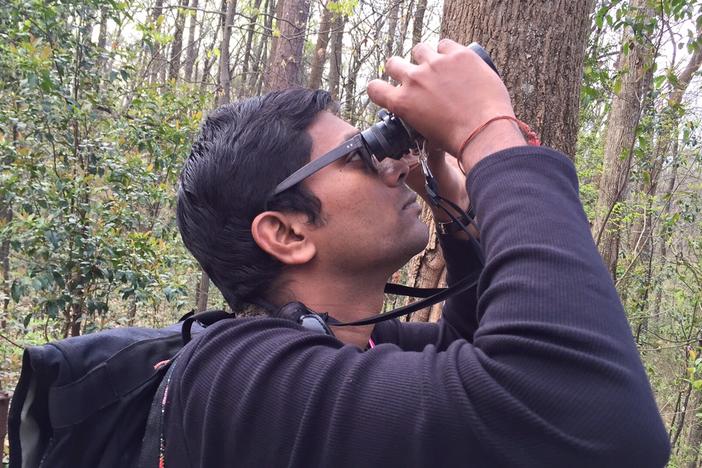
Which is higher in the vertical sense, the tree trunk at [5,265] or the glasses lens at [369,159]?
the glasses lens at [369,159]

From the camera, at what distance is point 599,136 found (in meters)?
11.9

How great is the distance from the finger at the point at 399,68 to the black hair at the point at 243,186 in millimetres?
268

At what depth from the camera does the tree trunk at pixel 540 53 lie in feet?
6.79

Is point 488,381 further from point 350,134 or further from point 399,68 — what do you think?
point 350,134

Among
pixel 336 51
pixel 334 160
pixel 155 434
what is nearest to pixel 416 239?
pixel 334 160

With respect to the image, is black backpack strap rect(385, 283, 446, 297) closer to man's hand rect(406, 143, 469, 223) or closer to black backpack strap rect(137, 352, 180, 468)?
man's hand rect(406, 143, 469, 223)

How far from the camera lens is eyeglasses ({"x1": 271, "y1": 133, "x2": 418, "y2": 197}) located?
4.45 ft

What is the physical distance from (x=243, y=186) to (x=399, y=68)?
0.42 meters

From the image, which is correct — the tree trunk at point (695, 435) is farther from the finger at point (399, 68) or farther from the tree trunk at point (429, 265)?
the finger at point (399, 68)

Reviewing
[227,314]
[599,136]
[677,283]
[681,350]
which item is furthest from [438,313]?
[599,136]

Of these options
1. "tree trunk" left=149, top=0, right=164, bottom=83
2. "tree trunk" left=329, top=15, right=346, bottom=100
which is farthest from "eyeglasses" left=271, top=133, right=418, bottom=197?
"tree trunk" left=329, top=15, right=346, bottom=100

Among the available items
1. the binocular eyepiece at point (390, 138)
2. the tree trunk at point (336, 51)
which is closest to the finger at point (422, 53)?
the binocular eyepiece at point (390, 138)

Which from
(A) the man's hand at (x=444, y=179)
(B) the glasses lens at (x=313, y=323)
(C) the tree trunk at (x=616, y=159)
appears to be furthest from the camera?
(C) the tree trunk at (x=616, y=159)

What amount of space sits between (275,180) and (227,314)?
311 millimetres
